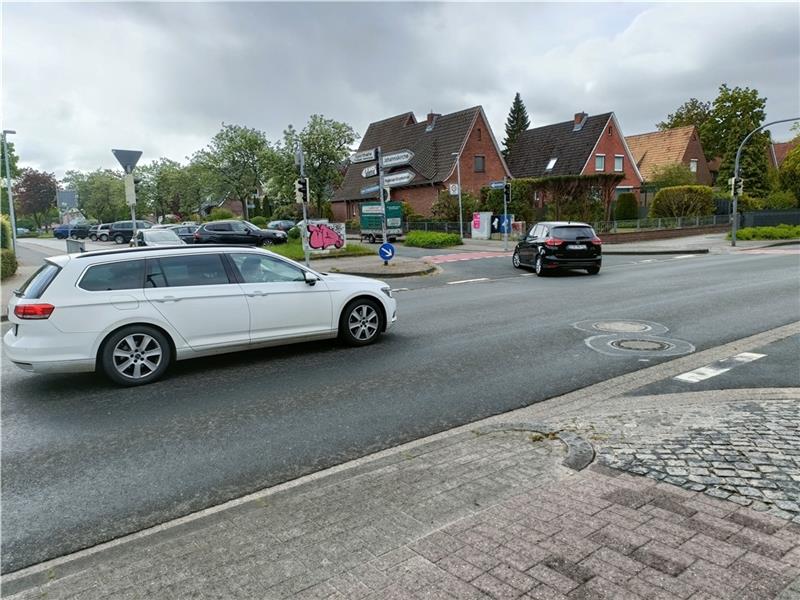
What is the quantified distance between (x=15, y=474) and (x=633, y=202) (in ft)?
134

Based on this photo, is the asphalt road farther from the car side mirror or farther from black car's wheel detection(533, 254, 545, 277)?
black car's wheel detection(533, 254, 545, 277)

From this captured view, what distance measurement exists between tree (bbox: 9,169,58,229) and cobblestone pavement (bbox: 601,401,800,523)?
109 metres

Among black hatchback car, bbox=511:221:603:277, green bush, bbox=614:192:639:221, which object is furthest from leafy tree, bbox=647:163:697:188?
black hatchback car, bbox=511:221:603:277

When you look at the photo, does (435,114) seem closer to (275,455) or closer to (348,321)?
(348,321)

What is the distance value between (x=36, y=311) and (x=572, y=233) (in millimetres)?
14616

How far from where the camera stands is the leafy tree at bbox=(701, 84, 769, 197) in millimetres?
53219

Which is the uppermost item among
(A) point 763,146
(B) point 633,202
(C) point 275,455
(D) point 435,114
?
(D) point 435,114

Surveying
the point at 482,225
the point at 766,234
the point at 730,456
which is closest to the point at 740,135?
the point at 766,234

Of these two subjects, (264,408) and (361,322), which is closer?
(264,408)

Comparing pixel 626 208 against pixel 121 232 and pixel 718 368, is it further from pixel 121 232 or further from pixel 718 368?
pixel 121 232

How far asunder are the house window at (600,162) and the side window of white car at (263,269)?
149 ft

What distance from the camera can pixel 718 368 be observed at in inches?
259

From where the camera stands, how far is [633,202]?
39375mm

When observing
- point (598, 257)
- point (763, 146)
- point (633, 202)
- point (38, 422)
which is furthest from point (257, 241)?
point (763, 146)
